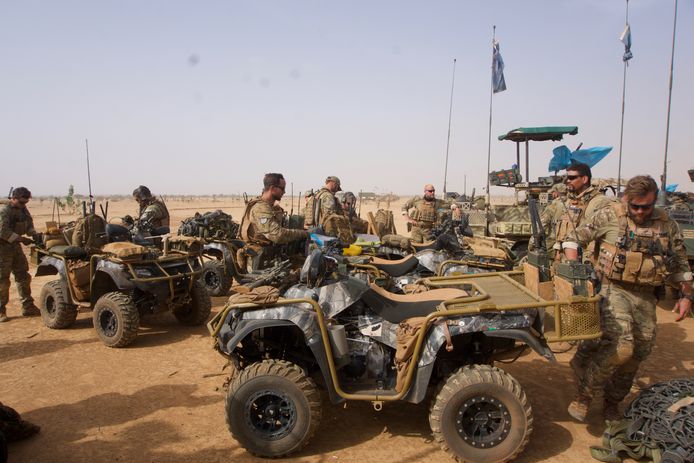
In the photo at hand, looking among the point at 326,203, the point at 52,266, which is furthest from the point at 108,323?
the point at 326,203

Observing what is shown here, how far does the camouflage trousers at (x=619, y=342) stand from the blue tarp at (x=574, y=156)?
6.54 metres

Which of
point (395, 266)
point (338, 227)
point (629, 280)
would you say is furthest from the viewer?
point (338, 227)

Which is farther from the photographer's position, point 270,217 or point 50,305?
point 50,305

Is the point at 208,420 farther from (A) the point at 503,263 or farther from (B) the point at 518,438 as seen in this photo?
(A) the point at 503,263

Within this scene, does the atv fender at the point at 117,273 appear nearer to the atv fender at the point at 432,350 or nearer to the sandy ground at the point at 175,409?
the sandy ground at the point at 175,409

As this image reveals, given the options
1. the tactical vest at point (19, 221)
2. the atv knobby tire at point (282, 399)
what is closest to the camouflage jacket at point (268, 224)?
the atv knobby tire at point (282, 399)

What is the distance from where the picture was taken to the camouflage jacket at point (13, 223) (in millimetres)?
7121

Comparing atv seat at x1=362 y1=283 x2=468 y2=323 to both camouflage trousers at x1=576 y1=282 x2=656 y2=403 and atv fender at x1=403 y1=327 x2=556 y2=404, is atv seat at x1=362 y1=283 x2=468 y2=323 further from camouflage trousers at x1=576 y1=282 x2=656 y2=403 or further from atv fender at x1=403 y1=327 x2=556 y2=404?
camouflage trousers at x1=576 y1=282 x2=656 y2=403

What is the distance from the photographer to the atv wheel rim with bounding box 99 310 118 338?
5.90 meters

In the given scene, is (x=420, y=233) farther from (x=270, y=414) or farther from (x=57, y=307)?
(x=270, y=414)

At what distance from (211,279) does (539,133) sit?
8469mm

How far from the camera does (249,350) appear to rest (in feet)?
12.8

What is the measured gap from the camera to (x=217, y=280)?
883cm

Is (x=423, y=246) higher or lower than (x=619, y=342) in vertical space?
higher
